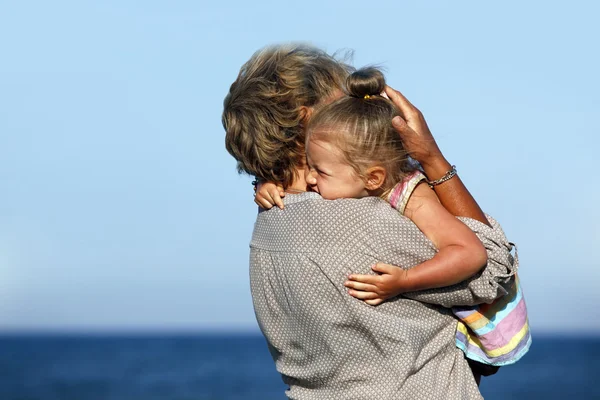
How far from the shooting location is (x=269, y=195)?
3023 mm

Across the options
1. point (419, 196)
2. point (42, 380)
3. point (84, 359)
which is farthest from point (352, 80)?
point (84, 359)

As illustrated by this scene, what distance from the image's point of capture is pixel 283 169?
3.04 m

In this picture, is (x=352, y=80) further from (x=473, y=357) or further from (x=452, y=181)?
(x=473, y=357)

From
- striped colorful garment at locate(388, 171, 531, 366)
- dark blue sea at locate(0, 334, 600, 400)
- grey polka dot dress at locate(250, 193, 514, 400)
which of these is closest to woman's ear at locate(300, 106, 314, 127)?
grey polka dot dress at locate(250, 193, 514, 400)

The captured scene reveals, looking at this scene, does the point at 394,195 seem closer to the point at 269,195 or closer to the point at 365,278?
the point at 365,278

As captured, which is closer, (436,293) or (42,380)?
(436,293)

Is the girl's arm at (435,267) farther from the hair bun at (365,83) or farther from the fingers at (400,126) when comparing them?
the hair bun at (365,83)

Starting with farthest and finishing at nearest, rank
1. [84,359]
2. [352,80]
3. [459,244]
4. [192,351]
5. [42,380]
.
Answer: [192,351]
[84,359]
[42,380]
[352,80]
[459,244]

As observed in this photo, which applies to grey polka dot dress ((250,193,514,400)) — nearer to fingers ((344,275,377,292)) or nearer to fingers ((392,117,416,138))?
fingers ((344,275,377,292))

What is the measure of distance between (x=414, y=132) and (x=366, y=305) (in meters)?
0.52

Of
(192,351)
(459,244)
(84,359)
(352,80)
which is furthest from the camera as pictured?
(192,351)

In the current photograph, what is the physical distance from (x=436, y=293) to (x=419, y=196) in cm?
28

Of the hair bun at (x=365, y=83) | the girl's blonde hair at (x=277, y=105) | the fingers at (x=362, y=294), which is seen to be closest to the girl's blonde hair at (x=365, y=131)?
the hair bun at (x=365, y=83)

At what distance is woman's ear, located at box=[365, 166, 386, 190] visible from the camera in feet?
9.32
